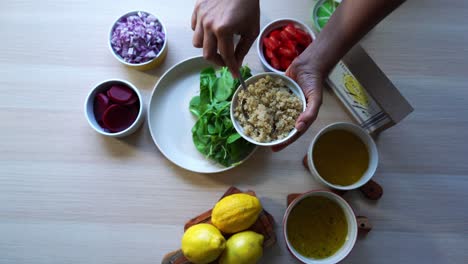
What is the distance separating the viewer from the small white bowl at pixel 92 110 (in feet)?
2.63

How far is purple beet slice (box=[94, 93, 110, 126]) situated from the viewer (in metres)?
0.82

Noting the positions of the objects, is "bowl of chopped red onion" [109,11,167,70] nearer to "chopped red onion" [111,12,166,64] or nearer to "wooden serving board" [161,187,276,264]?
"chopped red onion" [111,12,166,64]

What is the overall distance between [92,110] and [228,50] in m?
0.40

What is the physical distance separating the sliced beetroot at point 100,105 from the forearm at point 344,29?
0.51m

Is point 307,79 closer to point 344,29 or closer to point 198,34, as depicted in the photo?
point 344,29

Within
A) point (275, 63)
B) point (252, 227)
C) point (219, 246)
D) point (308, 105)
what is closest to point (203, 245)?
point (219, 246)

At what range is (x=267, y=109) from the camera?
718mm

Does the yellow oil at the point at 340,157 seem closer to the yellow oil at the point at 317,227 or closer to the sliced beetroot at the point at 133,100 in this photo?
→ the yellow oil at the point at 317,227

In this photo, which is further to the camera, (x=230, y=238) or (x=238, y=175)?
(x=238, y=175)

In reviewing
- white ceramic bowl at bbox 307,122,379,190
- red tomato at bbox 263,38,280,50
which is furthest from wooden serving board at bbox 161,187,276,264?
red tomato at bbox 263,38,280,50

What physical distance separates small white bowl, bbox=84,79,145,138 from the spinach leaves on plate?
139 millimetres

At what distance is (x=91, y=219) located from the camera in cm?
80

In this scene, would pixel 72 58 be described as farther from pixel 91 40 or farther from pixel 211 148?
pixel 211 148

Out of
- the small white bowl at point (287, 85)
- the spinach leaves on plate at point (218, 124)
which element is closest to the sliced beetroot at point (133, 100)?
the spinach leaves on plate at point (218, 124)
